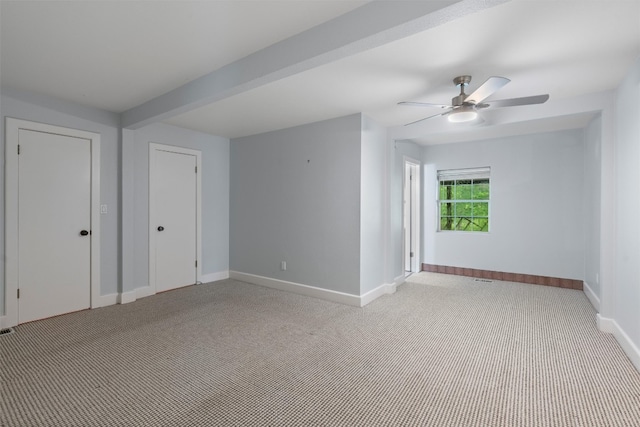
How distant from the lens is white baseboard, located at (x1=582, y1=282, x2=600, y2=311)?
3671 millimetres

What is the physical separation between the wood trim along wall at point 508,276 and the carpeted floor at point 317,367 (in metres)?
1.00

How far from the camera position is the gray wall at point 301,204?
397 cm

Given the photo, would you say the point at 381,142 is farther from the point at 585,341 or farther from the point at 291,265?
the point at 585,341

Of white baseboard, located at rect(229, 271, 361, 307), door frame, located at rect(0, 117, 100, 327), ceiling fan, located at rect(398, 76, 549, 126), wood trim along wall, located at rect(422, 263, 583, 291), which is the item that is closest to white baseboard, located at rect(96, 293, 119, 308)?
door frame, located at rect(0, 117, 100, 327)

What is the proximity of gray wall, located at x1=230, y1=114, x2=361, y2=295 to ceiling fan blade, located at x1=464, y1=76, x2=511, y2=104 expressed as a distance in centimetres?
142

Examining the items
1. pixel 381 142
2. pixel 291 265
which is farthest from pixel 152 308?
pixel 381 142

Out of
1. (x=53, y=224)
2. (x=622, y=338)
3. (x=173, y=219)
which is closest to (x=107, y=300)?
(x=53, y=224)

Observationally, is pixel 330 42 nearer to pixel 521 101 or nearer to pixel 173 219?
pixel 521 101

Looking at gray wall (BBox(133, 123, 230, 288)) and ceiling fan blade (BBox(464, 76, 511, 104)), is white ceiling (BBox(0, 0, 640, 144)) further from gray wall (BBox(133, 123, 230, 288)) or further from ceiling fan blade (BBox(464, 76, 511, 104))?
gray wall (BBox(133, 123, 230, 288))

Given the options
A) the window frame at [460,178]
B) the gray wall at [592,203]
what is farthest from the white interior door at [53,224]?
the gray wall at [592,203]

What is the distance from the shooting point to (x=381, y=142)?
4.36m

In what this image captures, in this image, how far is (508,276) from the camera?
5.25 meters

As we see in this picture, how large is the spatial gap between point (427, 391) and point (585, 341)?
6.10 ft

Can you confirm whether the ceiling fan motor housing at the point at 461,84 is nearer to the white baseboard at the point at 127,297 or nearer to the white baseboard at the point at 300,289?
the white baseboard at the point at 300,289
